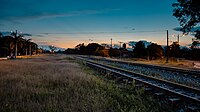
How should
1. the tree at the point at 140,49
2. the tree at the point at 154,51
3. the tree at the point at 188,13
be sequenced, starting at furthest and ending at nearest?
the tree at the point at 140,49
the tree at the point at 154,51
the tree at the point at 188,13

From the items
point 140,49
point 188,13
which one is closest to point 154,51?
point 140,49

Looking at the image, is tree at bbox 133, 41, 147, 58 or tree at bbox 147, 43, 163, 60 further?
tree at bbox 133, 41, 147, 58

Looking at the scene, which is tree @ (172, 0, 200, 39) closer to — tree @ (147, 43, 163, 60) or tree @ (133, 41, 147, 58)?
tree @ (147, 43, 163, 60)

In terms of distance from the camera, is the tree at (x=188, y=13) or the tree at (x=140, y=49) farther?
the tree at (x=140, y=49)

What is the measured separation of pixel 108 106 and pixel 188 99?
280cm

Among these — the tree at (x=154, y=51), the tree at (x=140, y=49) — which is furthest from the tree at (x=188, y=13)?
the tree at (x=140, y=49)

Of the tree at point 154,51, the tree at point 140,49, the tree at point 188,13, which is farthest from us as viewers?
the tree at point 140,49

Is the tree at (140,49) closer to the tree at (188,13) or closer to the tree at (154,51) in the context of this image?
the tree at (154,51)

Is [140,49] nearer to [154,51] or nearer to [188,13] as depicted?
[154,51]

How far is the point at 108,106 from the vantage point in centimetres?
702

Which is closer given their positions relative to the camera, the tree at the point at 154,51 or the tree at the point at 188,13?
the tree at the point at 188,13

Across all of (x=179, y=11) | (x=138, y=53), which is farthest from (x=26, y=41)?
(x=179, y=11)

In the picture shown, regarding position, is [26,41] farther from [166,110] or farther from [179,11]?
[166,110]

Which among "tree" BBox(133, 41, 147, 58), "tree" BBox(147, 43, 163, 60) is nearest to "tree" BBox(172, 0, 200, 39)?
"tree" BBox(147, 43, 163, 60)
